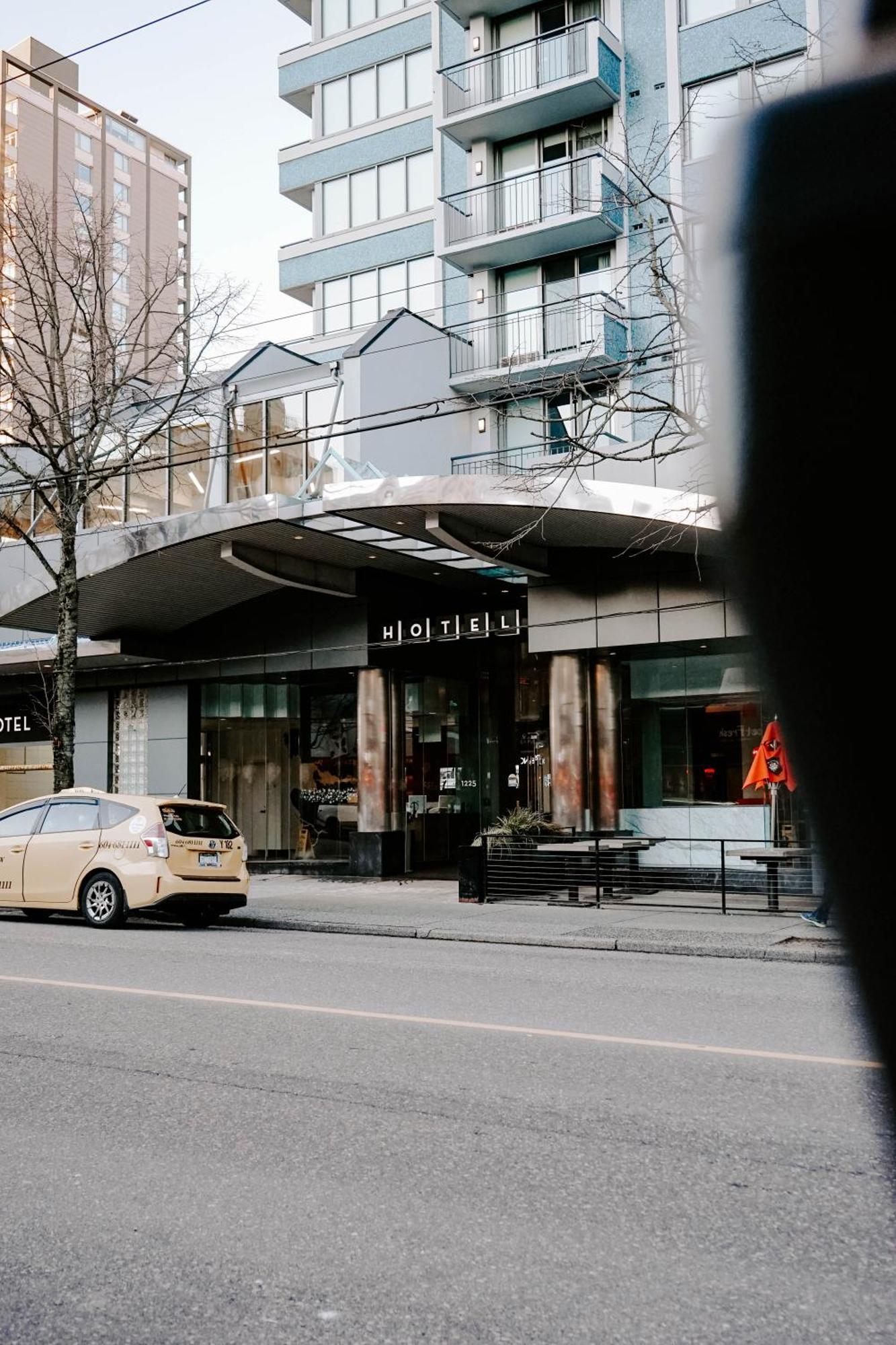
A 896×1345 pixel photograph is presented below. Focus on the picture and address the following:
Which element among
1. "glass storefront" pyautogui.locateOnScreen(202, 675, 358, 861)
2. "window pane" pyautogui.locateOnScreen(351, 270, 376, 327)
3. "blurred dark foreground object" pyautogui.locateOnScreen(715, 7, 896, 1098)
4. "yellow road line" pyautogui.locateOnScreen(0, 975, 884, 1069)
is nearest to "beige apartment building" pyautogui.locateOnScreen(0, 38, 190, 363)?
"window pane" pyautogui.locateOnScreen(351, 270, 376, 327)

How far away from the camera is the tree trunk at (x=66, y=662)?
796 inches

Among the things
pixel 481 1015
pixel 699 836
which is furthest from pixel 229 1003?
pixel 699 836

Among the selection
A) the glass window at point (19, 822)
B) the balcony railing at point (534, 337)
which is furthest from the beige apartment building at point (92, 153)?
the glass window at point (19, 822)

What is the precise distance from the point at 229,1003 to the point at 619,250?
19.8 metres

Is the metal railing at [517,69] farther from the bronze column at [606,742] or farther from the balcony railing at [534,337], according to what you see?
the bronze column at [606,742]

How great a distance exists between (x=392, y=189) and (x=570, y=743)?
18310 millimetres

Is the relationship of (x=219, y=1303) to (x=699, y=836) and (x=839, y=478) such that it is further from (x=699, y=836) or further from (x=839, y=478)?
(x=699, y=836)

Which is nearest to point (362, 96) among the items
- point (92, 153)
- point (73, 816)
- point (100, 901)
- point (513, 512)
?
point (513, 512)

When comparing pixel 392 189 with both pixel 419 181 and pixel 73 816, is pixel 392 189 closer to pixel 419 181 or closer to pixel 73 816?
pixel 419 181

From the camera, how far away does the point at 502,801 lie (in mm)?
23422

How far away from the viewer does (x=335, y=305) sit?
106ft

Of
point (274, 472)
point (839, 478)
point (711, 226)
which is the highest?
point (274, 472)

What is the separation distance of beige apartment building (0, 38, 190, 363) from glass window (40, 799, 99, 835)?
5733 cm

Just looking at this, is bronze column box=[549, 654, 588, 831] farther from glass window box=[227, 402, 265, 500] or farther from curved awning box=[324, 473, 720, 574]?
glass window box=[227, 402, 265, 500]
